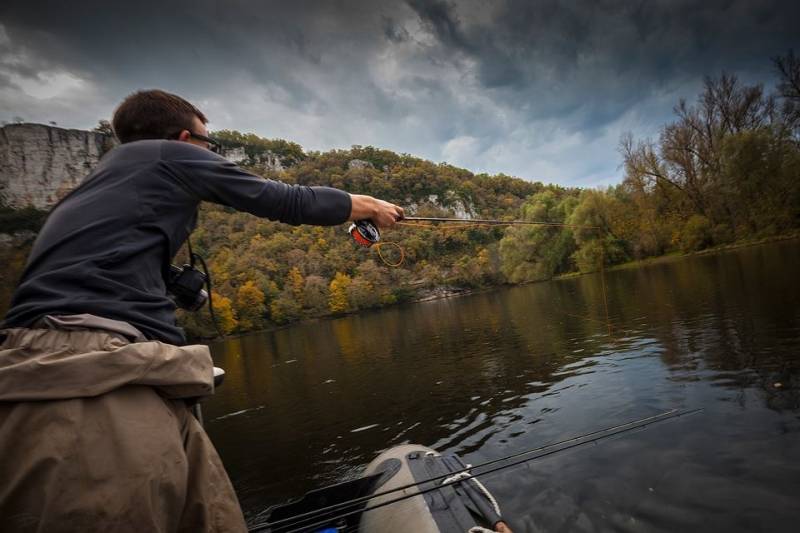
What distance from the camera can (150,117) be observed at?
200 centimetres

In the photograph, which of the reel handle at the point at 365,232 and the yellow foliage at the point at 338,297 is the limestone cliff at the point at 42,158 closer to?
the yellow foliage at the point at 338,297

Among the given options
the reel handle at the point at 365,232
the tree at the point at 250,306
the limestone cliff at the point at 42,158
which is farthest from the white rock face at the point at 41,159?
the reel handle at the point at 365,232

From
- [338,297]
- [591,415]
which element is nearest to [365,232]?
[591,415]

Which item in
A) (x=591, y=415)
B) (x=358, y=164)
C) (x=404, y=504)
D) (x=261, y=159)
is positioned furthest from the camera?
(x=358, y=164)

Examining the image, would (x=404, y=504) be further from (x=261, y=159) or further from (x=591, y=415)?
(x=261, y=159)

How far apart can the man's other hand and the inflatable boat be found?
1982 millimetres

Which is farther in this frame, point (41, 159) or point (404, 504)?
point (41, 159)

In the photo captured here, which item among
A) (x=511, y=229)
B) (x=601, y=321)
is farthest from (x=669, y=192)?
(x=601, y=321)

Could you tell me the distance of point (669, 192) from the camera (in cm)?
4691

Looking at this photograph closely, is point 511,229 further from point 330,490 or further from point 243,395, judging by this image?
point 330,490

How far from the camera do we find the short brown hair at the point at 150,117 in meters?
1.99

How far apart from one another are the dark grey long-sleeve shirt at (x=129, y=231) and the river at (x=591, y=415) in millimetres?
4395

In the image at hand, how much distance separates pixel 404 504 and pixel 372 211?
260 centimetres

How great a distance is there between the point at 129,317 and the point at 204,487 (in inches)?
30.0
